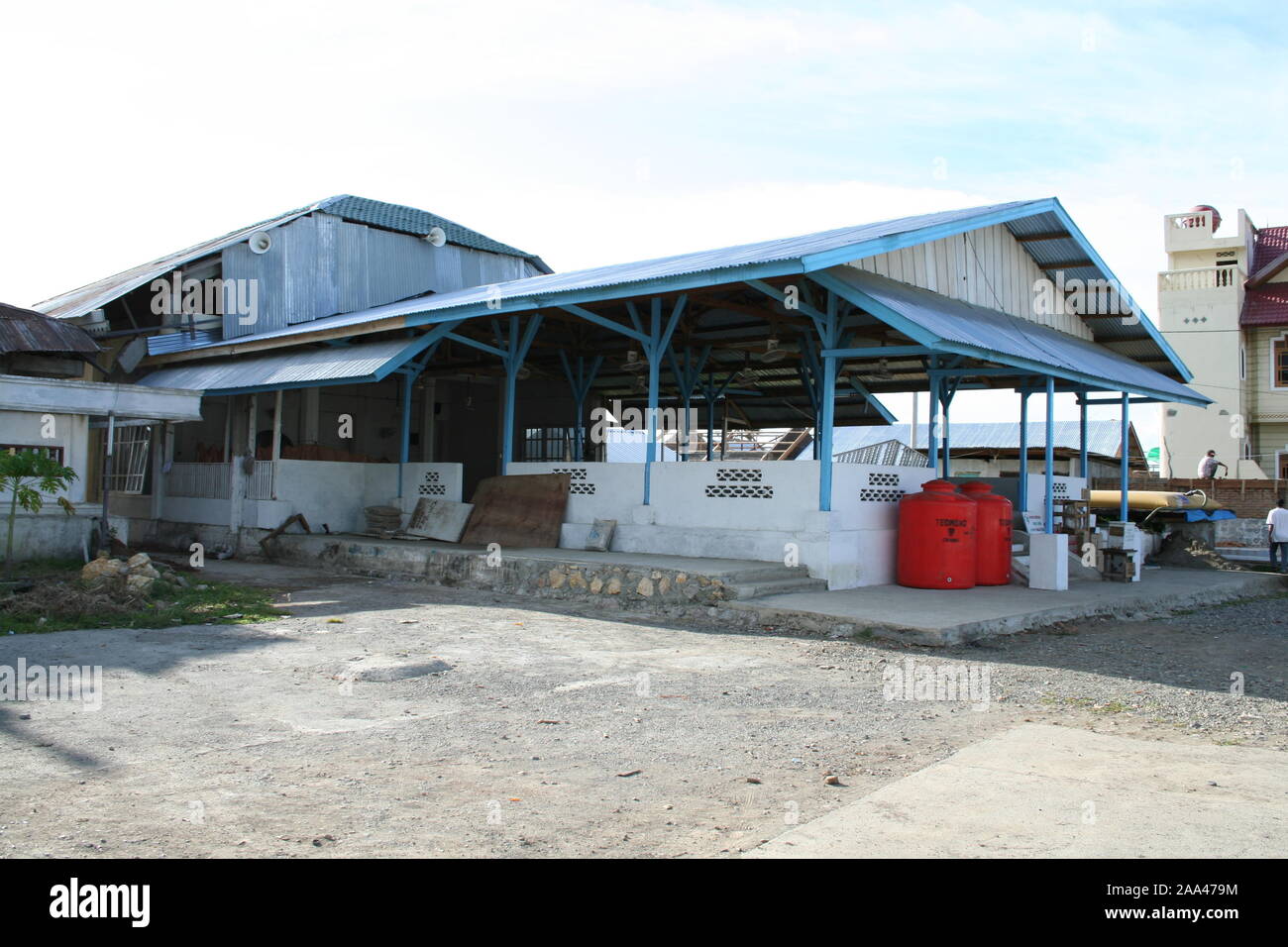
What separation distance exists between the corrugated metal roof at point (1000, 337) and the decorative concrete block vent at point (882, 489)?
1.99 m

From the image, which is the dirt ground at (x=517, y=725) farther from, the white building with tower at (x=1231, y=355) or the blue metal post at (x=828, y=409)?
the white building with tower at (x=1231, y=355)

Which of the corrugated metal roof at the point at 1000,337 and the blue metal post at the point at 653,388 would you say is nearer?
the corrugated metal roof at the point at 1000,337

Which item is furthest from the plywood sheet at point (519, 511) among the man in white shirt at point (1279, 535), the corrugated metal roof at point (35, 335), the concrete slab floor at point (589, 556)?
the man in white shirt at point (1279, 535)

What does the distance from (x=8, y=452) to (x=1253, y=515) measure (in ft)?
80.0

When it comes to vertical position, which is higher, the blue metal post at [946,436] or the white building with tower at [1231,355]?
the white building with tower at [1231,355]

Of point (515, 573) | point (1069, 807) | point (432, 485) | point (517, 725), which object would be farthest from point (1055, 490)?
point (1069, 807)

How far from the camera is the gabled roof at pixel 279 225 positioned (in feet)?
68.4

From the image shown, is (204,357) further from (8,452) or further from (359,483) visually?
(8,452)

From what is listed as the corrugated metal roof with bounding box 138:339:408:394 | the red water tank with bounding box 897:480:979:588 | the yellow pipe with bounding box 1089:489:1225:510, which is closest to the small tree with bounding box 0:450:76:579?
the corrugated metal roof with bounding box 138:339:408:394

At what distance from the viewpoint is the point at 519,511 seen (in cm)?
1521

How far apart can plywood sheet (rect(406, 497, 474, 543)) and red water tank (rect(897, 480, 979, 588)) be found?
697 centimetres

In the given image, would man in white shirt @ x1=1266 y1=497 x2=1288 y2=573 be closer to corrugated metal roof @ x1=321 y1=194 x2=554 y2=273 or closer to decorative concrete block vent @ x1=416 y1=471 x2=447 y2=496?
decorative concrete block vent @ x1=416 y1=471 x2=447 y2=496

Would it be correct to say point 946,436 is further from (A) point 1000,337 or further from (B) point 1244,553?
(B) point 1244,553
